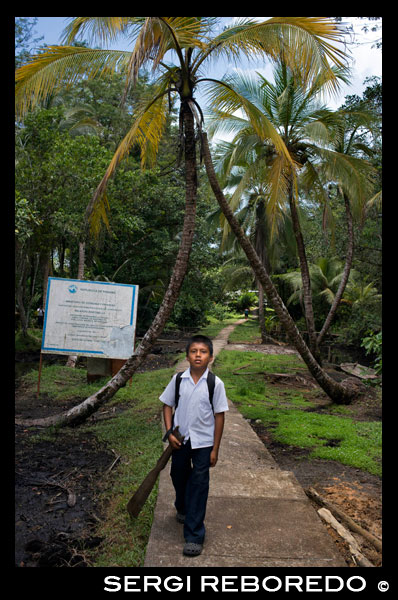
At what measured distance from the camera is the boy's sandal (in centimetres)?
313

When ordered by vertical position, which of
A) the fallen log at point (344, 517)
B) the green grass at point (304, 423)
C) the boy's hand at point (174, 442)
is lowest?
the green grass at point (304, 423)

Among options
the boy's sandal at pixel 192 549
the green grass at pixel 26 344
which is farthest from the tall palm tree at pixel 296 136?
the green grass at pixel 26 344

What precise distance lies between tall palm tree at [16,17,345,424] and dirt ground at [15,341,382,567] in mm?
1067

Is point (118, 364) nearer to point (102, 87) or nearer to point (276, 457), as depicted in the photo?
point (276, 457)

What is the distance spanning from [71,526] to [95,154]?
973 cm

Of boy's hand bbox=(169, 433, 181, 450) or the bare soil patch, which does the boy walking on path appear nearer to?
boy's hand bbox=(169, 433, 181, 450)

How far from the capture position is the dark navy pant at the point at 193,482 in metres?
3.22

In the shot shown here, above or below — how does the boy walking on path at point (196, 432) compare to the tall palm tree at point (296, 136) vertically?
below

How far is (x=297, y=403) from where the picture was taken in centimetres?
961

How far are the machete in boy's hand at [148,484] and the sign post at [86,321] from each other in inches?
194

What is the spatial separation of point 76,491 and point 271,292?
4.27m

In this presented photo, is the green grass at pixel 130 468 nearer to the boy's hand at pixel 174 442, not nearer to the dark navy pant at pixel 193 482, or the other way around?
the dark navy pant at pixel 193 482
